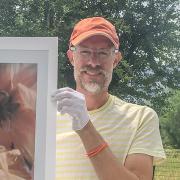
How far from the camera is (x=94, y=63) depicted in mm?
982

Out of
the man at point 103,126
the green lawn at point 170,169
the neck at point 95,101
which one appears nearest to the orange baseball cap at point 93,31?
the man at point 103,126

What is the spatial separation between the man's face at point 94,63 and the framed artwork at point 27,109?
180mm

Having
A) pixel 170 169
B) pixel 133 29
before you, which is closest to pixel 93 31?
pixel 133 29

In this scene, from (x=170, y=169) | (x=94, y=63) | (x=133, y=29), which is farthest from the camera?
(x=170, y=169)

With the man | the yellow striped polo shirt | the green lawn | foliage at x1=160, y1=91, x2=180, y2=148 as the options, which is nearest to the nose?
the man

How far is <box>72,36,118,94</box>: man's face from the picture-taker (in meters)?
0.99

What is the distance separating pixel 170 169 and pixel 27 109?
379 inches

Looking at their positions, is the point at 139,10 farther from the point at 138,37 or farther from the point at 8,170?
the point at 8,170

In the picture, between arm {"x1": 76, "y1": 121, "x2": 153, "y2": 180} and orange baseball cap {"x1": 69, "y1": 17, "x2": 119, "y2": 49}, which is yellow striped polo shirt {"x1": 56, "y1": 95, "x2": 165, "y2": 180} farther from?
orange baseball cap {"x1": 69, "y1": 17, "x2": 119, "y2": 49}

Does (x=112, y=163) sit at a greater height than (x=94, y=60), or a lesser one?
lesser

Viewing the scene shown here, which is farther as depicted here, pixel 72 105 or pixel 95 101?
pixel 95 101

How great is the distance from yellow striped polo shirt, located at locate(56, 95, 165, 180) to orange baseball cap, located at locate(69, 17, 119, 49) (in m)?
0.15

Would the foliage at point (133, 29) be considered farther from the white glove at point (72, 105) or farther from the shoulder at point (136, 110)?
the white glove at point (72, 105)

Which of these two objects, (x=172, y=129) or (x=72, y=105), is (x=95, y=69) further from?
(x=172, y=129)
